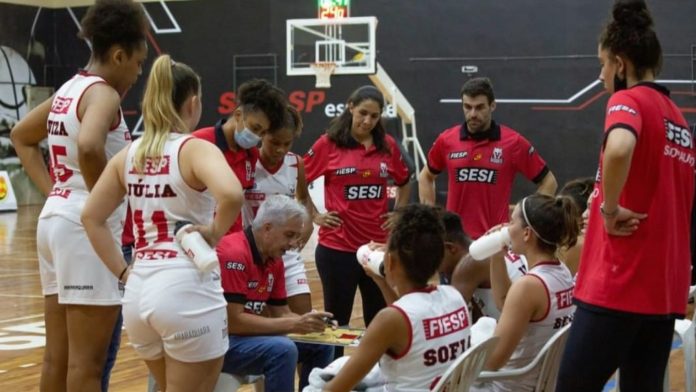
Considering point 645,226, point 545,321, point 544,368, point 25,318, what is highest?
point 645,226

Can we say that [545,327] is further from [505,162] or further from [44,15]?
[44,15]

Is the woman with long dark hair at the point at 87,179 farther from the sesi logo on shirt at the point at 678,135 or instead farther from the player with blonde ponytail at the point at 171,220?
the sesi logo on shirt at the point at 678,135

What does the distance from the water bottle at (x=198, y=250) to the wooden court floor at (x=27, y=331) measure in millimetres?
3144

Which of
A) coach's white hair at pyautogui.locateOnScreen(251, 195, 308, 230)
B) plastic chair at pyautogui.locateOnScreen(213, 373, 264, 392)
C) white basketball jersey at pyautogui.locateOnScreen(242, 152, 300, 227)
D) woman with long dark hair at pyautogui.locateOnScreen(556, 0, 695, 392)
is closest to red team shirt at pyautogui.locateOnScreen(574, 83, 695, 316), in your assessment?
woman with long dark hair at pyautogui.locateOnScreen(556, 0, 695, 392)

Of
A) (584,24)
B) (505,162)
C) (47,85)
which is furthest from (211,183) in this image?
(47,85)

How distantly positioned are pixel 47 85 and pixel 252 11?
5253 millimetres

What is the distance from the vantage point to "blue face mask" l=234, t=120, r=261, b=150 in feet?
16.1

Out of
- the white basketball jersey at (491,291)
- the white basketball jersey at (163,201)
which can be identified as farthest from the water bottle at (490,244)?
the white basketball jersey at (163,201)

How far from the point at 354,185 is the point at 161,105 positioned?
299cm

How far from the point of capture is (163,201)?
3.31m

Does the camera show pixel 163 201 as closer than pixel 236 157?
Yes

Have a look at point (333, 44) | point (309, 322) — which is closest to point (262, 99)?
point (309, 322)

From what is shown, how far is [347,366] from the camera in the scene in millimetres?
3182

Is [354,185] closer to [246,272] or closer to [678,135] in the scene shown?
[246,272]
